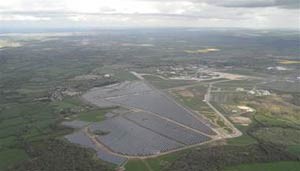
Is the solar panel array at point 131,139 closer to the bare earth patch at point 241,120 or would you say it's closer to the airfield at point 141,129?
the airfield at point 141,129

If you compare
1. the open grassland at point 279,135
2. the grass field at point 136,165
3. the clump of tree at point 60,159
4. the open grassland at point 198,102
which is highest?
the clump of tree at point 60,159

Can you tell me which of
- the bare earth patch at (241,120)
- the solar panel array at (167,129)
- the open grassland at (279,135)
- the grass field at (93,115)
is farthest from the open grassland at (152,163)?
the grass field at (93,115)

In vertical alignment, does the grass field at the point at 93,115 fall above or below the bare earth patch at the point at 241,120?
above

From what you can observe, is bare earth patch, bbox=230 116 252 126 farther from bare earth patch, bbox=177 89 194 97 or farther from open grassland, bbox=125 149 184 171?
bare earth patch, bbox=177 89 194 97

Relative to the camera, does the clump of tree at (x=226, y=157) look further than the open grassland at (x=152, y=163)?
Yes

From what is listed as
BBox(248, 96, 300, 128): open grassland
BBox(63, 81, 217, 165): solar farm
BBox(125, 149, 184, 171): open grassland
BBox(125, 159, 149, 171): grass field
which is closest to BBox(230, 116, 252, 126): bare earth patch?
BBox(248, 96, 300, 128): open grassland

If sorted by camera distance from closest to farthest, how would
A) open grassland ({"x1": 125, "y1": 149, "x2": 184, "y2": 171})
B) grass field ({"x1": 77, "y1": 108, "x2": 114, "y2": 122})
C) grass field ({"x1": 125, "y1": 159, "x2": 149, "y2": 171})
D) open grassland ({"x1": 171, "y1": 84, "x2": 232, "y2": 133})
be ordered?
grass field ({"x1": 125, "y1": 159, "x2": 149, "y2": 171}) < open grassland ({"x1": 125, "y1": 149, "x2": 184, "y2": 171}) < open grassland ({"x1": 171, "y1": 84, "x2": 232, "y2": 133}) < grass field ({"x1": 77, "y1": 108, "x2": 114, "y2": 122})

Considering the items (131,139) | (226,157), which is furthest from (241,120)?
(131,139)

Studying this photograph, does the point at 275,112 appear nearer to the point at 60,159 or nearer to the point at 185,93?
the point at 185,93
